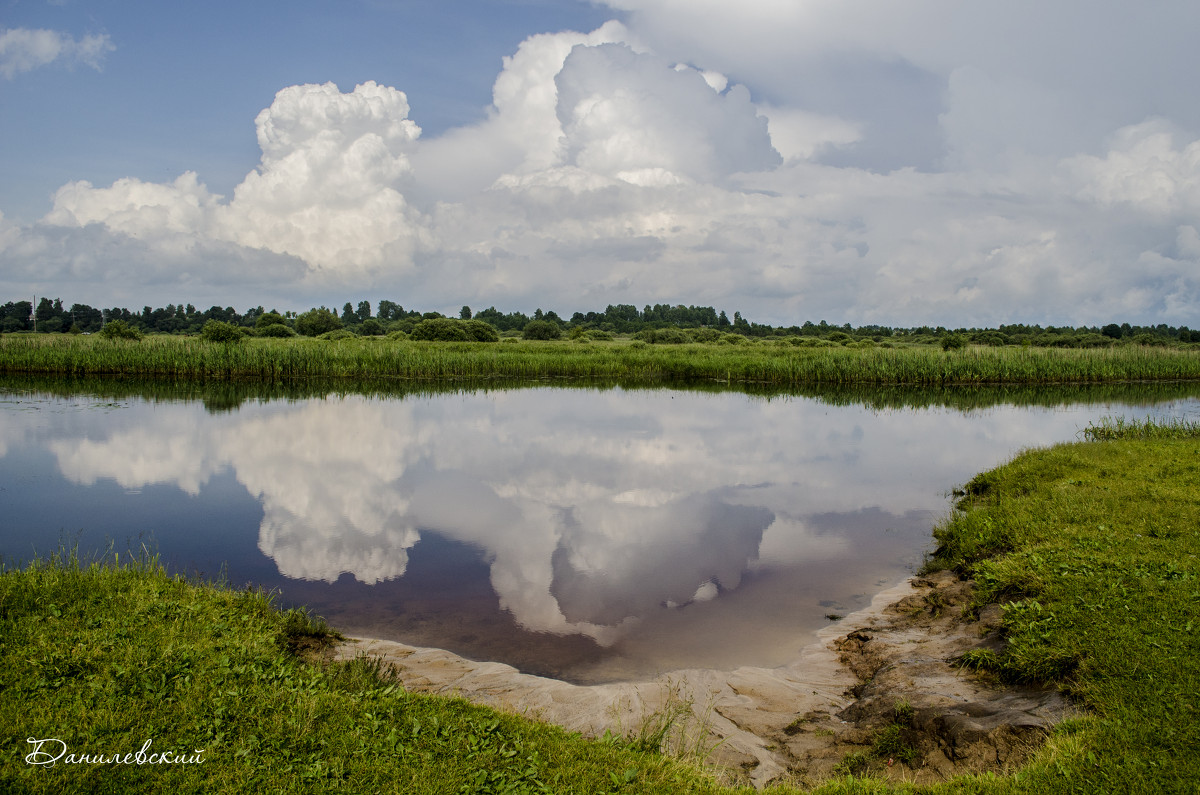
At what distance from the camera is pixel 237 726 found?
3500 mm

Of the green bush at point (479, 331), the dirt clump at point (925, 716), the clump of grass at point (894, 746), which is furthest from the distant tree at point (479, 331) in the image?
the clump of grass at point (894, 746)

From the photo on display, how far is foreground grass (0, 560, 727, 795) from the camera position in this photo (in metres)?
3.14

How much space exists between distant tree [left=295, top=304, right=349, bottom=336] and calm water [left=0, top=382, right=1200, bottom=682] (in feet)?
139

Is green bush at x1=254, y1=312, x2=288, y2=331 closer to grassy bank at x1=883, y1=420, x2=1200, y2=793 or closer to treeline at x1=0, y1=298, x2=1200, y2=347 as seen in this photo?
treeline at x1=0, y1=298, x2=1200, y2=347

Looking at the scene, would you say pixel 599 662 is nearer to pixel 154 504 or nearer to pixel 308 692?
pixel 308 692

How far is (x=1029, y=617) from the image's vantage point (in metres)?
5.14

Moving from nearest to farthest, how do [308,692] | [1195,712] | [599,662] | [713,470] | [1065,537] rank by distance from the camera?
[1195,712] < [308,692] < [599,662] < [1065,537] < [713,470]

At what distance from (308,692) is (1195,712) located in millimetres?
4861

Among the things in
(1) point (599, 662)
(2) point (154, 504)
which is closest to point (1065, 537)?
(1) point (599, 662)

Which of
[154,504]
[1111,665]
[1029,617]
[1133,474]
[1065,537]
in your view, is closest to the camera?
[1111,665]

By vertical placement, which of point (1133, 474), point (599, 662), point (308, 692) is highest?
point (1133, 474)

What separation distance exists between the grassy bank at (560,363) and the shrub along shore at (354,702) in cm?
2987

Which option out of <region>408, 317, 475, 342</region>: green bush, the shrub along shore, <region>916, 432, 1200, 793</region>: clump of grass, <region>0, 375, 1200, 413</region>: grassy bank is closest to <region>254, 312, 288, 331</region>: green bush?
<region>408, 317, 475, 342</region>: green bush
